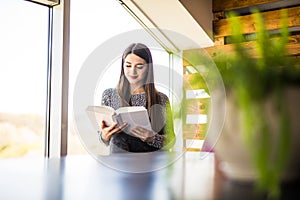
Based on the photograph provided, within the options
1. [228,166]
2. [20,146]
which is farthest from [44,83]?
[228,166]

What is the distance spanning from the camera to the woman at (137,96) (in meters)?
1.90

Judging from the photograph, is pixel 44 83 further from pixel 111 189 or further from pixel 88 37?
pixel 111 189

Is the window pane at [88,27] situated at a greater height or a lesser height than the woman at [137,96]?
greater

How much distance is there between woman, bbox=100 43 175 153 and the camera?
6.24ft

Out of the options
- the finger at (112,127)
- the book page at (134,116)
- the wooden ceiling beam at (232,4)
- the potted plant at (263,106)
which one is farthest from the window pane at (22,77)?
the potted plant at (263,106)

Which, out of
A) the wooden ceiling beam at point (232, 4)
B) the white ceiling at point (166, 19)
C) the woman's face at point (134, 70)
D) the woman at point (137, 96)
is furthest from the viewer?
the wooden ceiling beam at point (232, 4)

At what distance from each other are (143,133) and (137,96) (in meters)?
0.50

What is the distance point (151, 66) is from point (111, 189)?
1474 mm

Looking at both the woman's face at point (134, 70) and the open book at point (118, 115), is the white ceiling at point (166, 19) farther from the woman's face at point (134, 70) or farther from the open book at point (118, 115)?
the open book at point (118, 115)

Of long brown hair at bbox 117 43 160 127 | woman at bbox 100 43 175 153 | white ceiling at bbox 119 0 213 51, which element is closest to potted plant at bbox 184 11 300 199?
woman at bbox 100 43 175 153

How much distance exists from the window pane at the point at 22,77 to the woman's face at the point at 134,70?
1.04 metres

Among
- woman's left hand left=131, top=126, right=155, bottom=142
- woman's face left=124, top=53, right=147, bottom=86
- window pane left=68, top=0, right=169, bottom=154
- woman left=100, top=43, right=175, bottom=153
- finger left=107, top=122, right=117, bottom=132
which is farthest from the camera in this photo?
window pane left=68, top=0, right=169, bottom=154

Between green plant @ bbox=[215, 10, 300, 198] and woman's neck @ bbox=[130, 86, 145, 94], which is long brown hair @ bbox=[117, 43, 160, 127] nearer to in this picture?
woman's neck @ bbox=[130, 86, 145, 94]

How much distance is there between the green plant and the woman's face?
159cm
